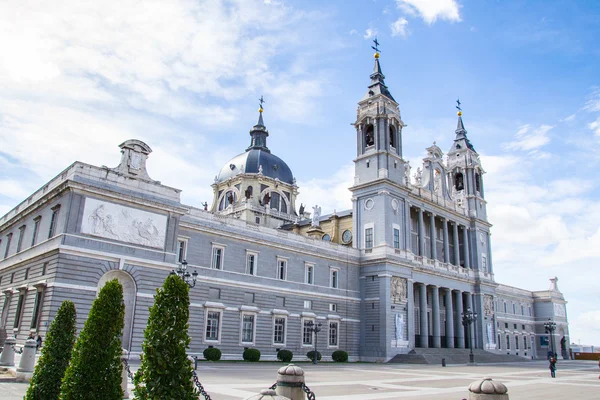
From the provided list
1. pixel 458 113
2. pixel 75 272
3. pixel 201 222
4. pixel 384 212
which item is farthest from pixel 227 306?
pixel 458 113

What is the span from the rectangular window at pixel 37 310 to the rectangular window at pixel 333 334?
79.5ft

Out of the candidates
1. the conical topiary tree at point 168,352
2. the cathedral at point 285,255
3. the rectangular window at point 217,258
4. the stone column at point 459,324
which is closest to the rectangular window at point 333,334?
the cathedral at point 285,255

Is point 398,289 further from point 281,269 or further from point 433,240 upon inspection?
point 281,269

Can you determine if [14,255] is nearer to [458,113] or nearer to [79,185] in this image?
[79,185]

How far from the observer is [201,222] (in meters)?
36.0

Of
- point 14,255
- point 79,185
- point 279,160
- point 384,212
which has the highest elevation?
point 279,160

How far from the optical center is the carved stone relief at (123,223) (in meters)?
28.6

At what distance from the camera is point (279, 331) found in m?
39.7

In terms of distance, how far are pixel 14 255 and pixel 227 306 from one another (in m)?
15.2

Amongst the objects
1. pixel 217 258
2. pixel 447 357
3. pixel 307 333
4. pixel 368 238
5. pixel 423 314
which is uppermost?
pixel 368 238

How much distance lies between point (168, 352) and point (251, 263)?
3071 cm

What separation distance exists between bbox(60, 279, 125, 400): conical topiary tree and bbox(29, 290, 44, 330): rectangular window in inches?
787

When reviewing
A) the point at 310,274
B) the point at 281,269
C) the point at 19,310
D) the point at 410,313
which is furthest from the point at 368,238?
the point at 19,310

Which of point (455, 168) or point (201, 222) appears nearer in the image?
point (201, 222)
